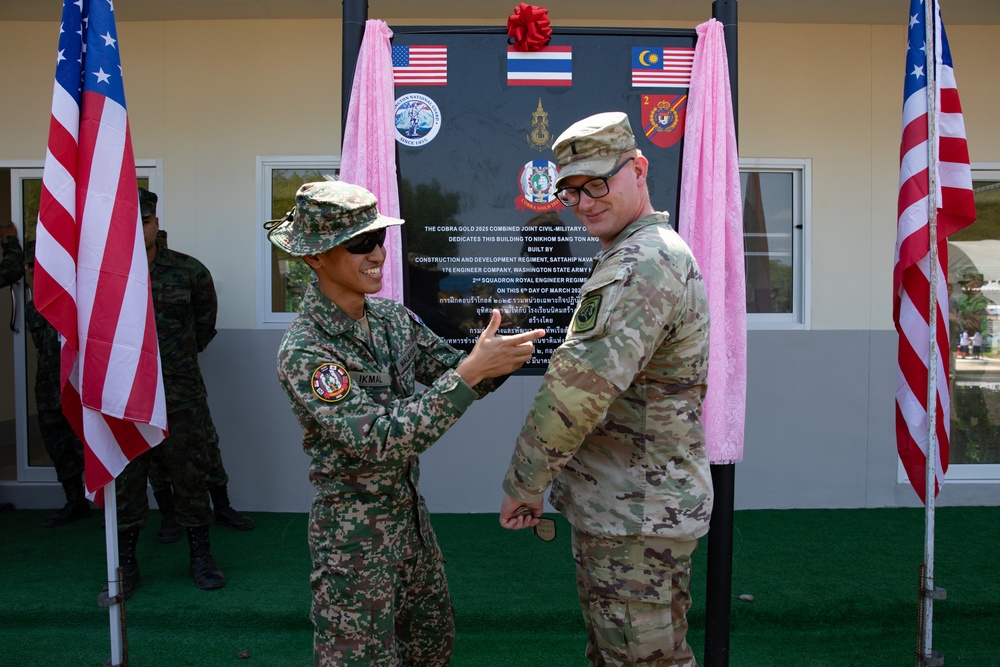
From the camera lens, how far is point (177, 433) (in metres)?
3.61

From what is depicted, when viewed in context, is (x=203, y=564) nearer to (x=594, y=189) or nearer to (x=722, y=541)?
(x=722, y=541)

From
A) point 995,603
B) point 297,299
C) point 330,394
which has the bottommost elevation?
point 995,603

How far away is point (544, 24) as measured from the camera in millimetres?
2447

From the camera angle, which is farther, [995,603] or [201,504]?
[201,504]

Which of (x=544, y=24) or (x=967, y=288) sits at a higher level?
(x=544, y=24)

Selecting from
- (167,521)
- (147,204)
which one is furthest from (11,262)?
(167,521)

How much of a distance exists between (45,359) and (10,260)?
69cm

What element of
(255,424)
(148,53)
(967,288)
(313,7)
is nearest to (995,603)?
(967,288)

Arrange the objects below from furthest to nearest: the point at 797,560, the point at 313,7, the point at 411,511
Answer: the point at 313,7 → the point at 797,560 → the point at 411,511

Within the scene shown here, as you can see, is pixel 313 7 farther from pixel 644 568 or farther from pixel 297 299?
pixel 644 568

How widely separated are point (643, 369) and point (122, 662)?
2.15 metres

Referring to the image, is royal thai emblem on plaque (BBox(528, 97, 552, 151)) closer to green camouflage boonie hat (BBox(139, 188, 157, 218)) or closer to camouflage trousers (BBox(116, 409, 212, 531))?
green camouflage boonie hat (BBox(139, 188, 157, 218))

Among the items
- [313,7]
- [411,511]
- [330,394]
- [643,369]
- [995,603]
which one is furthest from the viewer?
[313,7]

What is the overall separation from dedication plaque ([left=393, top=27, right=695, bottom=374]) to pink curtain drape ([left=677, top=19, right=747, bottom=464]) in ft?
0.27
